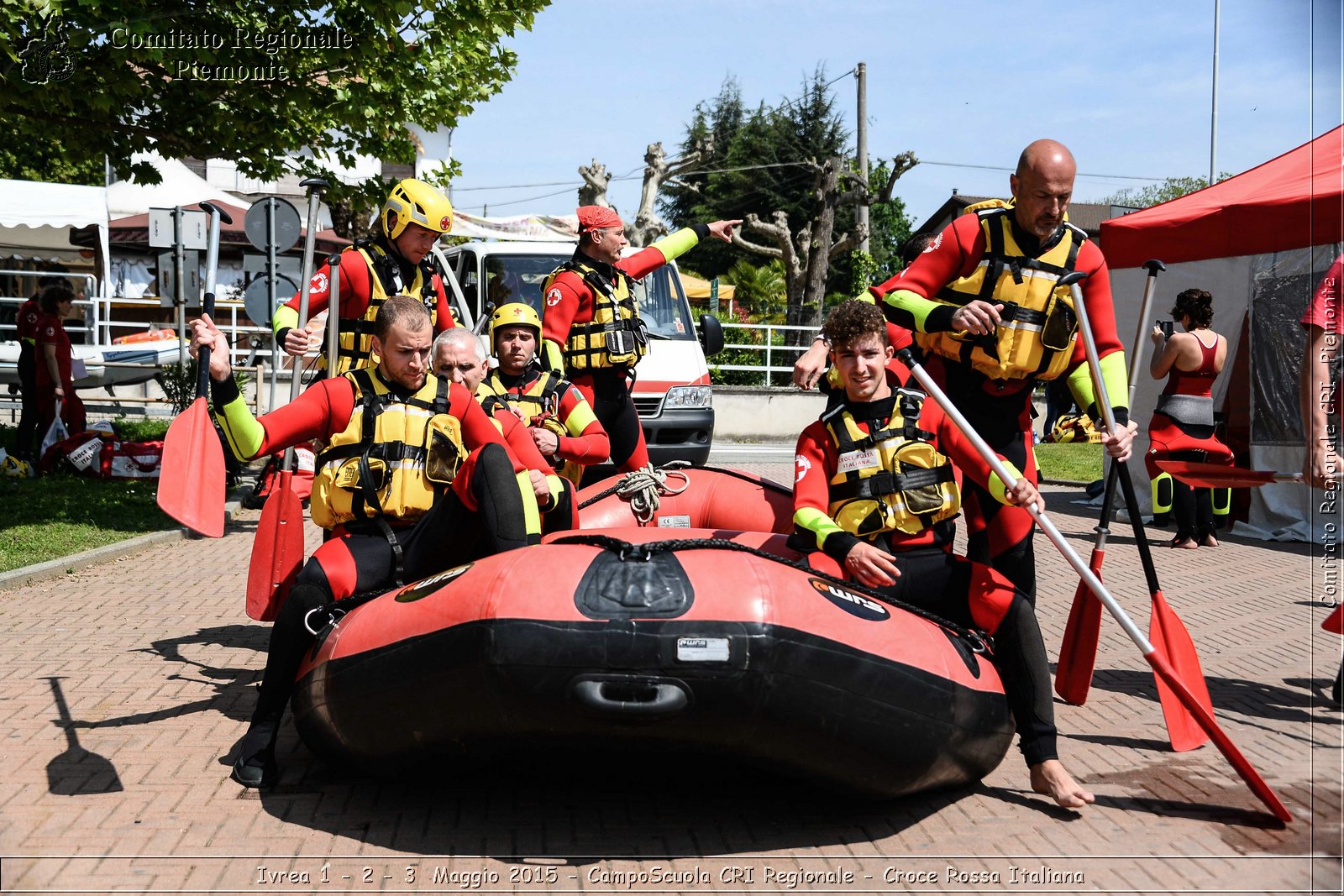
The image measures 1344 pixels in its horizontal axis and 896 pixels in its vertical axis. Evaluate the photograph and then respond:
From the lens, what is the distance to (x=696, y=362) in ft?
45.8

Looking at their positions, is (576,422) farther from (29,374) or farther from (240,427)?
(29,374)

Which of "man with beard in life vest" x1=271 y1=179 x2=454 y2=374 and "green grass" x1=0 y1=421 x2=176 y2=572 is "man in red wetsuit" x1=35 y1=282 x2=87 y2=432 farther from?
"man with beard in life vest" x1=271 y1=179 x2=454 y2=374

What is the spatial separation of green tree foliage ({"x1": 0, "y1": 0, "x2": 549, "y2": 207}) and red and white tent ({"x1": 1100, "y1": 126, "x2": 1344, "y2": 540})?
263 inches

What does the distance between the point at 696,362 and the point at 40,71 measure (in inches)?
284

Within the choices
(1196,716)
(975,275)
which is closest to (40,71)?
(975,275)

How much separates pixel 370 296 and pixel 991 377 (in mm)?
3194

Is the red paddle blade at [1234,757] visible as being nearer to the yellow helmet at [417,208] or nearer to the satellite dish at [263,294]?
the yellow helmet at [417,208]

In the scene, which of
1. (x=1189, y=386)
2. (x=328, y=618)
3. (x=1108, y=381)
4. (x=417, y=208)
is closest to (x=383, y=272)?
(x=417, y=208)

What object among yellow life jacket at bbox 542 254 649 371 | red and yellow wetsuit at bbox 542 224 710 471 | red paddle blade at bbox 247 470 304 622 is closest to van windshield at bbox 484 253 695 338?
red and yellow wetsuit at bbox 542 224 710 471

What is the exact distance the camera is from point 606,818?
4.20 m

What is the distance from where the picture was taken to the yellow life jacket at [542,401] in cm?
660

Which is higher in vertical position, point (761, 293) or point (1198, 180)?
point (1198, 180)

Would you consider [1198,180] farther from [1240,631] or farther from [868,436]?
[868,436]

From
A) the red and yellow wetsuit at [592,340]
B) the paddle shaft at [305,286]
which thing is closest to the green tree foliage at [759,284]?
the red and yellow wetsuit at [592,340]
